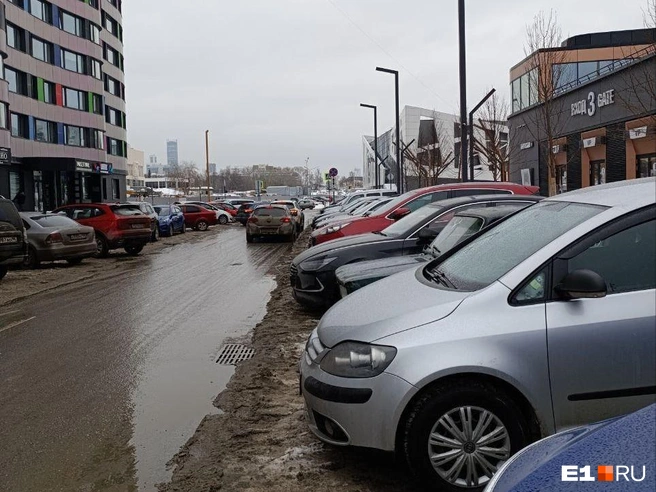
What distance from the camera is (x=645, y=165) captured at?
25656mm

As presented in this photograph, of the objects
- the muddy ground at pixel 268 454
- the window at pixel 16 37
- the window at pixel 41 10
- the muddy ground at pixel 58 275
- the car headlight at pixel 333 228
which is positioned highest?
the window at pixel 41 10

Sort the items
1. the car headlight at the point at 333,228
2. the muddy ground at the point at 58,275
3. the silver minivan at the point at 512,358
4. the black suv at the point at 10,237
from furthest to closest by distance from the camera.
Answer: the black suv at the point at 10,237 → the car headlight at the point at 333,228 → the muddy ground at the point at 58,275 → the silver minivan at the point at 512,358

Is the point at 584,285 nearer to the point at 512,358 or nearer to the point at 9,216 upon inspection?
the point at 512,358

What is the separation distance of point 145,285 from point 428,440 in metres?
10.2

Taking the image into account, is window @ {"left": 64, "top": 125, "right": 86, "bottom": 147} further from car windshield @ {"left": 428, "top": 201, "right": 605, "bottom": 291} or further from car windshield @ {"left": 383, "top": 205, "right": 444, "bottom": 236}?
car windshield @ {"left": 428, "top": 201, "right": 605, "bottom": 291}

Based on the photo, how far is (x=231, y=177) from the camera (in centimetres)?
14338

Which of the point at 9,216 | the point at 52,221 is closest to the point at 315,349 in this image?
the point at 9,216

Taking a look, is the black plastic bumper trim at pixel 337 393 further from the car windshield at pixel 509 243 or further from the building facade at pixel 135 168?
the building facade at pixel 135 168

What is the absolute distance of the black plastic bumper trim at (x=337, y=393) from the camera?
372 centimetres

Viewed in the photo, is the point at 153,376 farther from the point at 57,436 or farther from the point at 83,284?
the point at 83,284

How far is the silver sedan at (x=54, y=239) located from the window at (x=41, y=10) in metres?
32.4

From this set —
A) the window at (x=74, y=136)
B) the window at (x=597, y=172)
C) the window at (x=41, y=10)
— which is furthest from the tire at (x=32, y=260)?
the window at (x=74, y=136)

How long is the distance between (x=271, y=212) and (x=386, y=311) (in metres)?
20.9

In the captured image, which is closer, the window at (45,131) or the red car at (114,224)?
the red car at (114,224)
